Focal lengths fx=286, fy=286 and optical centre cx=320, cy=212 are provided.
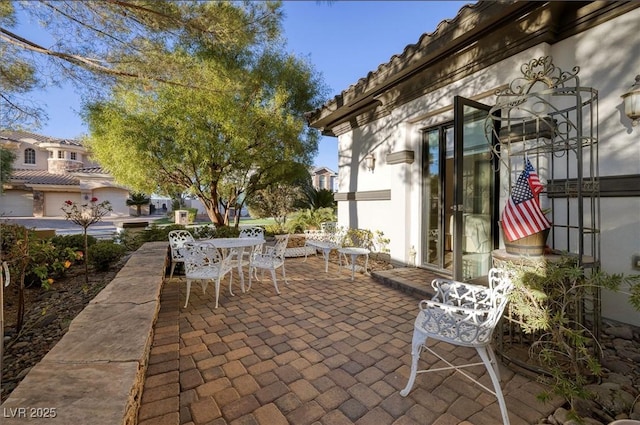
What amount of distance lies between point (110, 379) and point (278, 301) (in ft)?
7.57

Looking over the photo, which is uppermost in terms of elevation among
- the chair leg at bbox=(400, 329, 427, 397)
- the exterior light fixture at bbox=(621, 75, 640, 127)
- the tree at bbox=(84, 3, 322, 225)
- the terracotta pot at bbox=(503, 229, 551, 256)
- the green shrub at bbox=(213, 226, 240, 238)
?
the tree at bbox=(84, 3, 322, 225)

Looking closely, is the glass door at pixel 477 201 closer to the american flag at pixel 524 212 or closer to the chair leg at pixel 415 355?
the american flag at pixel 524 212

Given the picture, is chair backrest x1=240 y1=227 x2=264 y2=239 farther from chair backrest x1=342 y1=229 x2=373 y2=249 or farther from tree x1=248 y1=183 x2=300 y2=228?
tree x1=248 y1=183 x2=300 y2=228

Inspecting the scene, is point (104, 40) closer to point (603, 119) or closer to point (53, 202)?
point (603, 119)

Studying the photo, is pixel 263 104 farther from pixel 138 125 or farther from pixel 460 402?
pixel 460 402

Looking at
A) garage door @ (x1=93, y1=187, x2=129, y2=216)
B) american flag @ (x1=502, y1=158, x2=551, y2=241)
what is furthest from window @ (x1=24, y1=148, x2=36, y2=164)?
american flag @ (x1=502, y1=158, x2=551, y2=241)

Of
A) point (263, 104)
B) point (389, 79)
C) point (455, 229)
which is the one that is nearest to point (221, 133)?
point (263, 104)

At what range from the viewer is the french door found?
10.1ft

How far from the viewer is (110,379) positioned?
139 cm

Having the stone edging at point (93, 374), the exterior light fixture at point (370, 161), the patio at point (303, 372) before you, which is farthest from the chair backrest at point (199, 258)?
the exterior light fixture at point (370, 161)

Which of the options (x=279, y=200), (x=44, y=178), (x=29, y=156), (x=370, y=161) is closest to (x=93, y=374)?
(x=370, y=161)

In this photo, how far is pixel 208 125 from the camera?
6301 millimetres

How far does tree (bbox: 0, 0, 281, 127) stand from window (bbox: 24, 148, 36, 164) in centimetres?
2431

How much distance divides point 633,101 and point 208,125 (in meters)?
6.49
